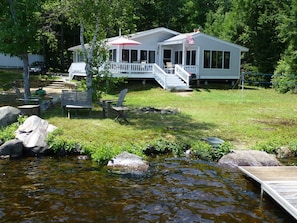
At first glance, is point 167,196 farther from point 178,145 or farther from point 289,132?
point 289,132

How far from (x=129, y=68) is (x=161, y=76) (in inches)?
82.4

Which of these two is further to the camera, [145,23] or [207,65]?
[145,23]

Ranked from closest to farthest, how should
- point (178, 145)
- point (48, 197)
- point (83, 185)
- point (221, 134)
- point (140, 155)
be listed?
point (48, 197) < point (83, 185) < point (140, 155) < point (178, 145) < point (221, 134)

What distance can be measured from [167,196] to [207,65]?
65.0 ft

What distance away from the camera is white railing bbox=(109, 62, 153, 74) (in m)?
22.5

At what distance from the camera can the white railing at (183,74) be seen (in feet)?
73.0

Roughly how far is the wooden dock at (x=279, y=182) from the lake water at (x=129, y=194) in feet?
0.83

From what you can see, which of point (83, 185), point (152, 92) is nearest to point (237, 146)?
point (83, 185)

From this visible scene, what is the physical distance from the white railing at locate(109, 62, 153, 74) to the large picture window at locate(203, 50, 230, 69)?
4302 mm

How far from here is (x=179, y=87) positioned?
21719mm

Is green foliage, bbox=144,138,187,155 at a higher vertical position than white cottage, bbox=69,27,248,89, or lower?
lower

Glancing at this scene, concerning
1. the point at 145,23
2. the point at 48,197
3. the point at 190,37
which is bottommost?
the point at 48,197

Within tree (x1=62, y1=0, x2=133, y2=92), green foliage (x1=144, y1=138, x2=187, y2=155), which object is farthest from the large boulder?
tree (x1=62, y1=0, x2=133, y2=92)

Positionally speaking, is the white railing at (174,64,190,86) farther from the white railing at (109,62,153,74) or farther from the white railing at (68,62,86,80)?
the white railing at (68,62,86,80)
